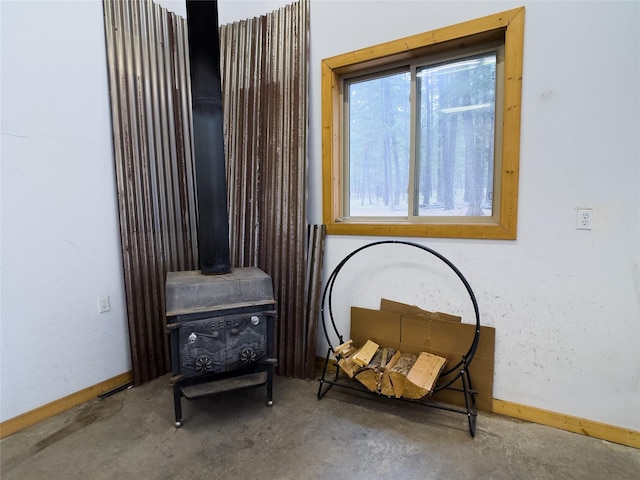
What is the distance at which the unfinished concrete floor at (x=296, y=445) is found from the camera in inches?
59.9

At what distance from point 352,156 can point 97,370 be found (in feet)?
7.68

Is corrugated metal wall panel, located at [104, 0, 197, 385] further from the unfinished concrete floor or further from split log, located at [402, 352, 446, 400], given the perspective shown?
split log, located at [402, 352, 446, 400]

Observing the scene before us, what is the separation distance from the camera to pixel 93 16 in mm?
2074

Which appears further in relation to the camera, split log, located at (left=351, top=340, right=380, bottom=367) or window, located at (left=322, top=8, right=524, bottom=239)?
split log, located at (left=351, top=340, right=380, bottom=367)

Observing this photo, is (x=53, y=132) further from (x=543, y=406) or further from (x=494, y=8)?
(x=543, y=406)

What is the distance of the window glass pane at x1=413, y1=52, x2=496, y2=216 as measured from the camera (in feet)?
6.59

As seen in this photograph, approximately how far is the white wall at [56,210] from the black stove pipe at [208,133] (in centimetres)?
70

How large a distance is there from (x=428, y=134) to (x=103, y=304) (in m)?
2.49

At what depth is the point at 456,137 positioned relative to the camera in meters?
2.09

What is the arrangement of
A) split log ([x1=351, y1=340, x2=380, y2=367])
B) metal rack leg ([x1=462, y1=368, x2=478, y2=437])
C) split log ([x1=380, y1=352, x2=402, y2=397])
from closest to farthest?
metal rack leg ([x1=462, y1=368, x2=478, y2=437]) → split log ([x1=380, y1=352, x2=402, y2=397]) → split log ([x1=351, y1=340, x2=380, y2=367])

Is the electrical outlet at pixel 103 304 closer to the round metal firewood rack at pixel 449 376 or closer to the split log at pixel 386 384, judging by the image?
the round metal firewood rack at pixel 449 376

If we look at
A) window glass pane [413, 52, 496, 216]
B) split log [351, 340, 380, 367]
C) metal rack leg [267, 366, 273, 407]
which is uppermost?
window glass pane [413, 52, 496, 216]

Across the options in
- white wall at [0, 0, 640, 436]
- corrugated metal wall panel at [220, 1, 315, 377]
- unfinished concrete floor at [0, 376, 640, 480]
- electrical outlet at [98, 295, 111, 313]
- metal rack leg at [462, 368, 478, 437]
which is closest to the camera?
unfinished concrete floor at [0, 376, 640, 480]

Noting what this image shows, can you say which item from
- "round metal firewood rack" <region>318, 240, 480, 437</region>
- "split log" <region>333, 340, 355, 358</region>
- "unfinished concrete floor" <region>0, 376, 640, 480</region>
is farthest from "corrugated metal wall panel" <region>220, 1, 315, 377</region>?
"unfinished concrete floor" <region>0, 376, 640, 480</region>
